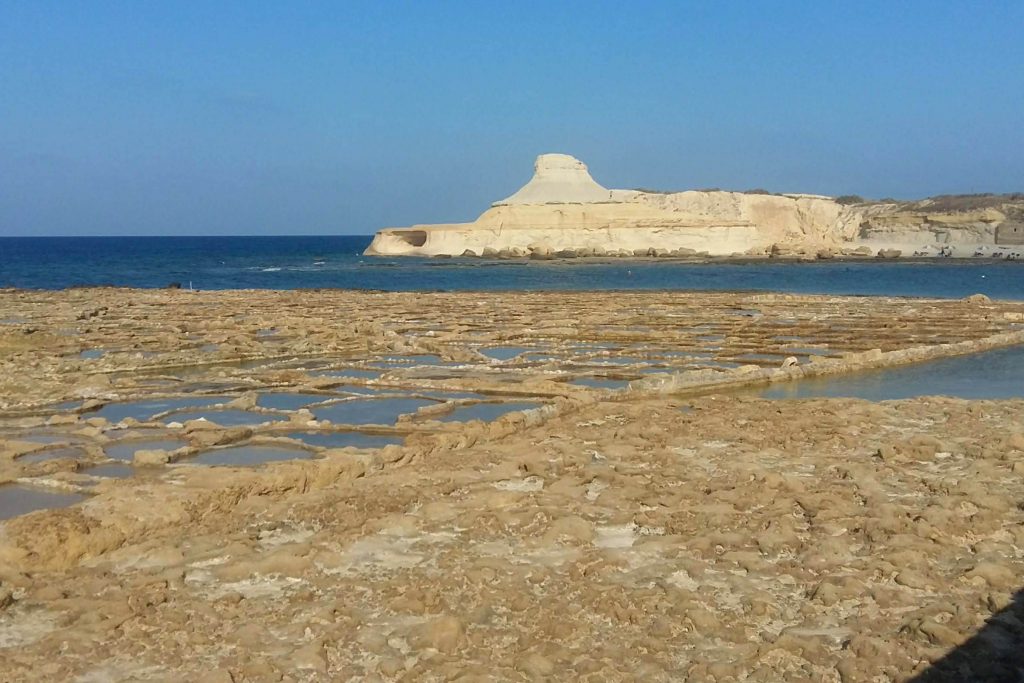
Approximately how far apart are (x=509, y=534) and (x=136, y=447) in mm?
5308

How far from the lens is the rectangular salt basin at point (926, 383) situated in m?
13.6

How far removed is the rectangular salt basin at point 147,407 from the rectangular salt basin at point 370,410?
182 centimetres

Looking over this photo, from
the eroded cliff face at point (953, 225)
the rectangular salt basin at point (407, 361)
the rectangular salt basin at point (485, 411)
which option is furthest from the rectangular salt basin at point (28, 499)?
the eroded cliff face at point (953, 225)

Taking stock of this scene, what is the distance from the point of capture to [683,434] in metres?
9.41

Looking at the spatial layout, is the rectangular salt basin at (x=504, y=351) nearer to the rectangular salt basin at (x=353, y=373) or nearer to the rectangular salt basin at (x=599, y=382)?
the rectangular salt basin at (x=353, y=373)

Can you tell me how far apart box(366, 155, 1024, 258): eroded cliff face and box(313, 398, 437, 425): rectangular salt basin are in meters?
60.4

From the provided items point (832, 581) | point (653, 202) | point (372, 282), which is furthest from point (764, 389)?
point (653, 202)

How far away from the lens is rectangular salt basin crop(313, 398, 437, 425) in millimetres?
11422

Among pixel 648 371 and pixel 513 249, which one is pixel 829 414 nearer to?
pixel 648 371

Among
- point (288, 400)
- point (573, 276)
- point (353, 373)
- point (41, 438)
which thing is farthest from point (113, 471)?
point (573, 276)

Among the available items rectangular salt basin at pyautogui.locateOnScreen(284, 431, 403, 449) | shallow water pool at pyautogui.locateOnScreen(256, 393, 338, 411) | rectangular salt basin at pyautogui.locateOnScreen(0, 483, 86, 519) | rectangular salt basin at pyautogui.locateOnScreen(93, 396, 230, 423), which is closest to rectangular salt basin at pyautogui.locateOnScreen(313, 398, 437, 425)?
shallow water pool at pyautogui.locateOnScreen(256, 393, 338, 411)

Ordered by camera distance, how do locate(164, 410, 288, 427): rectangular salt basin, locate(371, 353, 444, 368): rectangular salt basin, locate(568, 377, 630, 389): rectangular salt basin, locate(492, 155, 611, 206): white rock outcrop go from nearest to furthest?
locate(164, 410, 288, 427): rectangular salt basin < locate(568, 377, 630, 389): rectangular salt basin < locate(371, 353, 444, 368): rectangular salt basin < locate(492, 155, 611, 206): white rock outcrop

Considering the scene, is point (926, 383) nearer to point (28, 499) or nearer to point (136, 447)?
point (136, 447)

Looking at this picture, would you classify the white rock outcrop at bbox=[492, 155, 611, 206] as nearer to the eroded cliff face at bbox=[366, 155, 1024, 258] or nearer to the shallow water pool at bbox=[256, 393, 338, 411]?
the eroded cliff face at bbox=[366, 155, 1024, 258]
